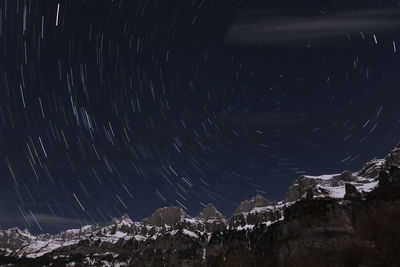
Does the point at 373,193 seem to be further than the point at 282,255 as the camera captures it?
Yes

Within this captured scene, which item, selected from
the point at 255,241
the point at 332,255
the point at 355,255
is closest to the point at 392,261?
the point at 355,255

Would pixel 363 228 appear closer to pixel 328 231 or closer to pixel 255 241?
pixel 328 231

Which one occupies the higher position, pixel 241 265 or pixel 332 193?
pixel 332 193

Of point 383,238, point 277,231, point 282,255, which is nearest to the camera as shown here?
point 383,238

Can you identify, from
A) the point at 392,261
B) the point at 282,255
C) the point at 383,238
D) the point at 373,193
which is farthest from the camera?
the point at 373,193

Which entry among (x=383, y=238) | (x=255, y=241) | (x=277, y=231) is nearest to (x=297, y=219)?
(x=277, y=231)

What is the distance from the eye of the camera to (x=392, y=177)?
151125 millimetres

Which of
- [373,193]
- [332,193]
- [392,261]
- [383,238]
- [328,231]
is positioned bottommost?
[392,261]

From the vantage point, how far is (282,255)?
132m

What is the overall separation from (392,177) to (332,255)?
69053mm

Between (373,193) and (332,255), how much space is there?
55.8 m

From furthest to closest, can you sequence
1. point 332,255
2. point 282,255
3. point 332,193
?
point 332,193
point 282,255
point 332,255

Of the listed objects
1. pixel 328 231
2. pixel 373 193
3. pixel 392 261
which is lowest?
pixel 392 261

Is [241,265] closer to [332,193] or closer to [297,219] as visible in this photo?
[297,219]
